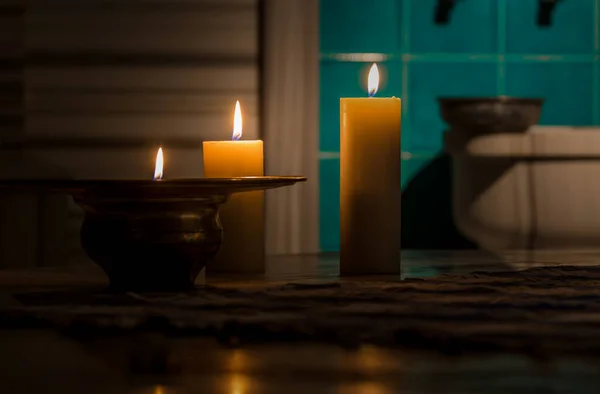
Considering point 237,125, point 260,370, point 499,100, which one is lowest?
point 260,370

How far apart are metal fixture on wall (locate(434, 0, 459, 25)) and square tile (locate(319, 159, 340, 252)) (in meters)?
0.47

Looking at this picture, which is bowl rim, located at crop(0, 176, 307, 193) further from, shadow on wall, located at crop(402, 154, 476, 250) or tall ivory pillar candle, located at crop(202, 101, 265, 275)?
shadow on wall, located at crop(402, 154, 476, 250)

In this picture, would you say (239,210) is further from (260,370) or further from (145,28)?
(145,28)

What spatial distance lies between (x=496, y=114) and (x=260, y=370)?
1571 mm

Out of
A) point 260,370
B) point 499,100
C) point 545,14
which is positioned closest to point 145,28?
point 499,100

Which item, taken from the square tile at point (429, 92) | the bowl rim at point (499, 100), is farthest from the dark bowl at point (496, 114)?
the square tile at point (429, 92)

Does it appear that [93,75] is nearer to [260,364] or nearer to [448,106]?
[448,106]

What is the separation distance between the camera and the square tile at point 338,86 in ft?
8.38

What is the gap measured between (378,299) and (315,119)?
1695 millimetres

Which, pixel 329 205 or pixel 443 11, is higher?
pixel 443 11

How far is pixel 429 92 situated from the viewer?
2.56 metres

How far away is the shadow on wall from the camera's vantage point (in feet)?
8.44

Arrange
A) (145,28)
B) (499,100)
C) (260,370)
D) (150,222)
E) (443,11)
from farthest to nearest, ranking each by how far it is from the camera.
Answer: (443,11)
(145,28)
(499,100)
(150,222)
(260,370)

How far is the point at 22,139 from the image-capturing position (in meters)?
2.34
